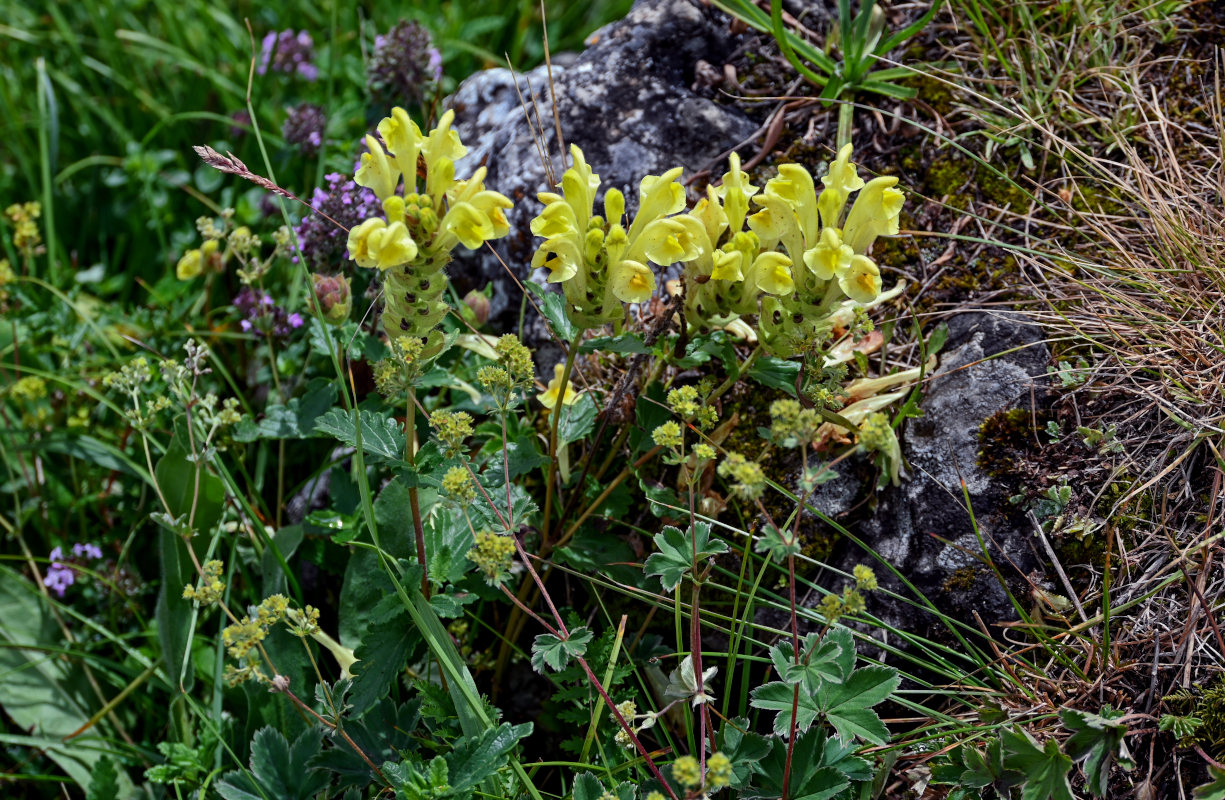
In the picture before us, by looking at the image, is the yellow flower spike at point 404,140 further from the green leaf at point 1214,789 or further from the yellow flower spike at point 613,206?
the green leaf at point 1214,789

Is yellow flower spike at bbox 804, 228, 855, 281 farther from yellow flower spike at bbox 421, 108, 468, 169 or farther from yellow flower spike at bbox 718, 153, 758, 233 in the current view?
yellow flower spike at bbox 421, 108, 468, 169

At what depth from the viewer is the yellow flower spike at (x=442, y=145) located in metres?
1.47

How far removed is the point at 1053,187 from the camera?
6.88 feet

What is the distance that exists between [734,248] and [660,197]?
174 millimetres

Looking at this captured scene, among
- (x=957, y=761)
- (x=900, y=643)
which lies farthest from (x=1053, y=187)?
(x=957, y=761)

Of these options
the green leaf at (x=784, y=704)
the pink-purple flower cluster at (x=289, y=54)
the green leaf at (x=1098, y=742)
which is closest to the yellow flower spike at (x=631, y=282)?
the green leaf at (x=784, y=704)

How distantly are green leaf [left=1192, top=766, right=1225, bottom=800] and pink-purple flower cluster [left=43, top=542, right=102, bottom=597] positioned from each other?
7.78 feet

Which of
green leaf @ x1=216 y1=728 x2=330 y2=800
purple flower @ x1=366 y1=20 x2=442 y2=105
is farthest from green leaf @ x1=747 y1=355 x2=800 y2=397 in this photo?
purple flower @ x1=366 y1=20 x2=442 y2=105

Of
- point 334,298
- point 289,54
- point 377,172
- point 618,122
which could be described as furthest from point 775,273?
point 289,54

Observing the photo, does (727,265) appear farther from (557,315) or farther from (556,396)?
(556,396)

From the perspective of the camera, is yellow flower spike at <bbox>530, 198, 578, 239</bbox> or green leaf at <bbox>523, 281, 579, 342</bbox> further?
green leaf at <bbox>523, 281, 579, 342</bbox>

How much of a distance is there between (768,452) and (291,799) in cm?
117

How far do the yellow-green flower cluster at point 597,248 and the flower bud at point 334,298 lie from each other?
1.92ft

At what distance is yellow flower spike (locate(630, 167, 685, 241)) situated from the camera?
5.18ft
